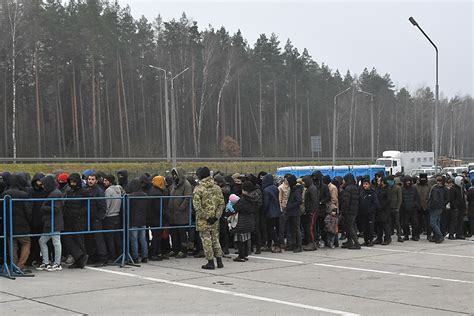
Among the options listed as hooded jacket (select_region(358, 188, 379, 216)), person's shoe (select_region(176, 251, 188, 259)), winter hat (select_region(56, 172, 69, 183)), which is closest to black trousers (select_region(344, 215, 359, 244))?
hooded jacket (select_region(358, 188, 379, 216))

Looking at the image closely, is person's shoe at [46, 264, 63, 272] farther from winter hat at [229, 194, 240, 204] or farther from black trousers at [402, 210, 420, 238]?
black trousers at [402, 210, 420, 238]

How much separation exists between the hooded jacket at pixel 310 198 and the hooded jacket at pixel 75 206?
5.37 metres

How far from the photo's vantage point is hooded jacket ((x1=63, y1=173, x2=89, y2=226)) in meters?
12.1

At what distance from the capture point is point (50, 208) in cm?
1166

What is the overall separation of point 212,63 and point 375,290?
6445 cm

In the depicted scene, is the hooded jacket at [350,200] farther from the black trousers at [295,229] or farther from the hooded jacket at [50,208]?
the hooded jacket at [50,208]

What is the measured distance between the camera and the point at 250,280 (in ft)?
36.3

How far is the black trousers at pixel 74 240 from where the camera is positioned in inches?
473

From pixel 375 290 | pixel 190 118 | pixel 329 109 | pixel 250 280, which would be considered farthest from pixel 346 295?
pixel 329 109

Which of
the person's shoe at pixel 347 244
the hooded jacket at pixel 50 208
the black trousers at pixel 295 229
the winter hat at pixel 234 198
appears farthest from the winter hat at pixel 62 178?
the person's shoe at pixel 347 244

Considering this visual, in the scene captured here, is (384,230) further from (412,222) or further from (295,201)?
(295,201)

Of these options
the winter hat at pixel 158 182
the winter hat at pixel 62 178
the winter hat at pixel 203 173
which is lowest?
the winter hat at pixel 158 182

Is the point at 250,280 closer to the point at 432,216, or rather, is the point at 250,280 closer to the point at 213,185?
the point at 213,185

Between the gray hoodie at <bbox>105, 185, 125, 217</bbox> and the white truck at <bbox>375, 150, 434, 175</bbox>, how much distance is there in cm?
4130
